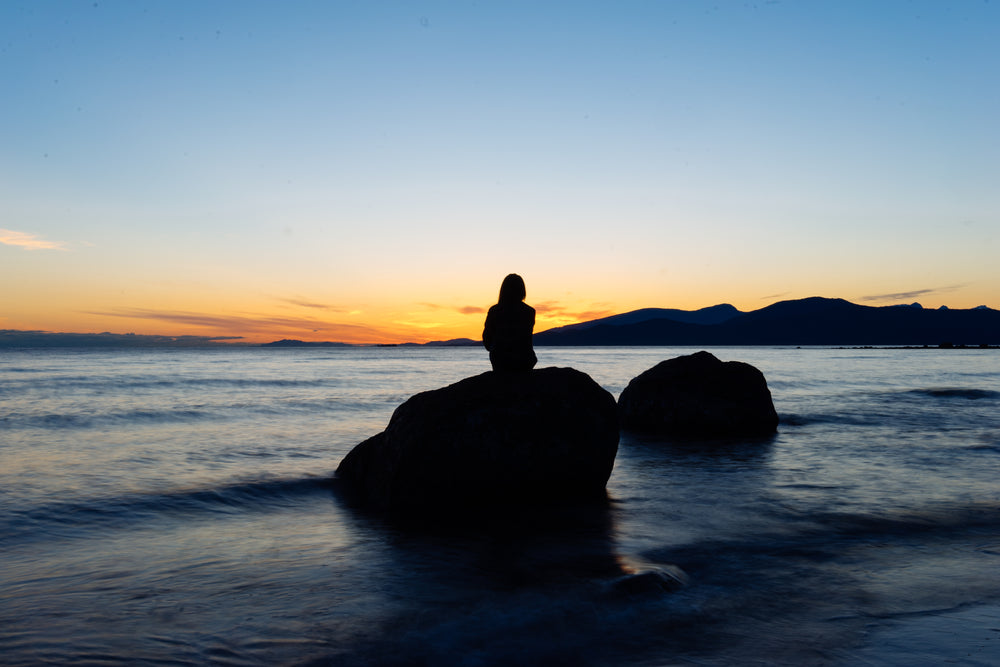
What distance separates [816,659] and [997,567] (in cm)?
308

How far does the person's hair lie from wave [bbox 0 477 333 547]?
13.7 ft

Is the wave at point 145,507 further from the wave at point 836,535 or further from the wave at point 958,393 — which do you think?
the wave at point 958,393

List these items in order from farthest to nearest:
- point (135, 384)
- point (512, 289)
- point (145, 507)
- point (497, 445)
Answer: point (135, 384)
point (512, 289)
point (145, 507)
point (497, 445)

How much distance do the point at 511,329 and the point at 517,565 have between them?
406 cm

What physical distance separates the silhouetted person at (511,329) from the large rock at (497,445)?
318 mm

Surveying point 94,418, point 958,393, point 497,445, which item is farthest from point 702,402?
point 958,393

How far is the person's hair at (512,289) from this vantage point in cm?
940

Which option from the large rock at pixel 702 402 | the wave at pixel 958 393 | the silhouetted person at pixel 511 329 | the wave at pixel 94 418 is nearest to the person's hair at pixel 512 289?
the silhouetted person at pixel 511 329

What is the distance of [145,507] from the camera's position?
8.45 meters

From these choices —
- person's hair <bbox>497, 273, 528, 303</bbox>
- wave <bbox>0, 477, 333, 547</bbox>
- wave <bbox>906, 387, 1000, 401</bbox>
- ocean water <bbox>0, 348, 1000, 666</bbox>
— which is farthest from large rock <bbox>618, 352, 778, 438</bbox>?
wave <bbox>906, 387, 1000, 401</bbox>

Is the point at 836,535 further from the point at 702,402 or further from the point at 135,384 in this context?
the point at 135,384

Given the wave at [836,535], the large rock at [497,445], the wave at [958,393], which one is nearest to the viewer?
the wave at [836,535]

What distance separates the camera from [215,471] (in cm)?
1098

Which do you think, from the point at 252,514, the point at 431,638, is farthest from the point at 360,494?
the point at 431,638
